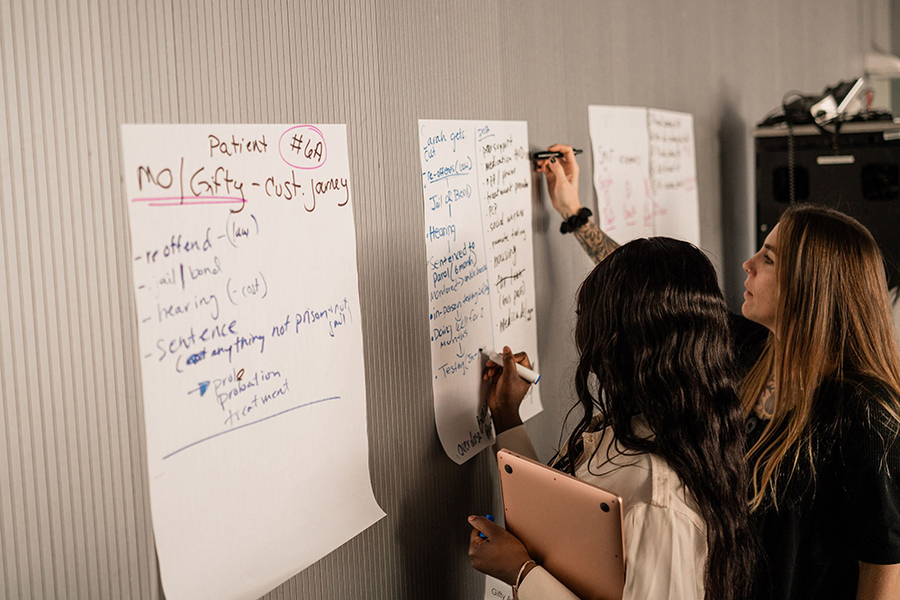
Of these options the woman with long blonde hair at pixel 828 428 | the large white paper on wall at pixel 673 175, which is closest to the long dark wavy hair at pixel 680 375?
the woman with long blonde hair at pixel 828 428

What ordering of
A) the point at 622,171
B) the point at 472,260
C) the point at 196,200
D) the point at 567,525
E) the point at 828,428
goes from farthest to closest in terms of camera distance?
the point at 622,171, the point at 472,260, the point at 828,428, the point at 567,525, the point at 196,200

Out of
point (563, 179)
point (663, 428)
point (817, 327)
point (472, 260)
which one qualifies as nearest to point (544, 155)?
point (563, 179)

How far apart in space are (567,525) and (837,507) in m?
0.57

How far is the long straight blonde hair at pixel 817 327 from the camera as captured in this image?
4.12 ft

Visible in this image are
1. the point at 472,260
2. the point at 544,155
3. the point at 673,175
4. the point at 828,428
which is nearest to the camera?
the point at 828,428

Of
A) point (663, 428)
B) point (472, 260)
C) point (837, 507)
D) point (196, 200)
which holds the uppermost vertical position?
point (196, 200)

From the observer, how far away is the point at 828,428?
123cm

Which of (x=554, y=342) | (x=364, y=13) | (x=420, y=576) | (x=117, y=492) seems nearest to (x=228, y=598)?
(x=117, y=492)

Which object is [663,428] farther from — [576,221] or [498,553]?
[576,221]

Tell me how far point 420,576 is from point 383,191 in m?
0.72

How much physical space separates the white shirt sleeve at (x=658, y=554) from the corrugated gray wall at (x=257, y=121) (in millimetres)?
453

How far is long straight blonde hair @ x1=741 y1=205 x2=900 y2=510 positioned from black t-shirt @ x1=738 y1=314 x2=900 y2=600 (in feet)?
0.09

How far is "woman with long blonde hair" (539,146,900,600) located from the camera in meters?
1.17

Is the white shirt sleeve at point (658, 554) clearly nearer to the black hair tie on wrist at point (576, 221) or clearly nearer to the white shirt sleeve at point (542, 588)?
the white shirt sleeve at point (542, 588)
